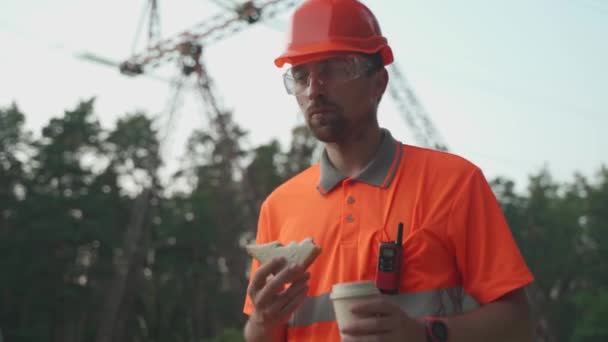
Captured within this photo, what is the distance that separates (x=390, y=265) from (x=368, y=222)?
20 cm

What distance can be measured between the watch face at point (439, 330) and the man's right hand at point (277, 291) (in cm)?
39

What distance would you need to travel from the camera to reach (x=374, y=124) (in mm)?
2377

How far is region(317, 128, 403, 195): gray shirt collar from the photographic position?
2240mm

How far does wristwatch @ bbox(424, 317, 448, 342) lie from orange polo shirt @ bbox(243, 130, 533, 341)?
97 millimetres

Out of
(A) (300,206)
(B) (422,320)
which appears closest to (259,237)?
(A) (300,206)

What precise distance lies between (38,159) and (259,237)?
40.5 m

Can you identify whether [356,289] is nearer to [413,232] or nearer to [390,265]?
[390,265]

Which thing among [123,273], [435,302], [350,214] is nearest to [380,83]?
[350,214]

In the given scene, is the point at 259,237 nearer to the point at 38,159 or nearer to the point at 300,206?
the point at 300,206

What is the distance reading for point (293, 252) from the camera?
2018mm

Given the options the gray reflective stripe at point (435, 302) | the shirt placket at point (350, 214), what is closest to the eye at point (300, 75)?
the shirt placket at point (350, 214)

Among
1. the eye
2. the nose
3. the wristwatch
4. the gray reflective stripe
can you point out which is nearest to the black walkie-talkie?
the gray reflective stripe

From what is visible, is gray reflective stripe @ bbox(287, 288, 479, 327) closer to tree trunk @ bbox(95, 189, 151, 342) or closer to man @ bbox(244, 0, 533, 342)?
man @ bbox(244, 0, 533, 342)

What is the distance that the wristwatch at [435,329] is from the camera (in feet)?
6.15
